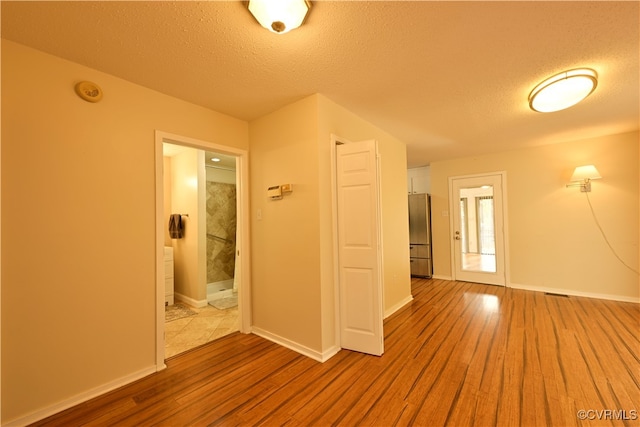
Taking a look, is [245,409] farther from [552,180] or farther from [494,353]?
[552,180]

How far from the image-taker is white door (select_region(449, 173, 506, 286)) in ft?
15.7

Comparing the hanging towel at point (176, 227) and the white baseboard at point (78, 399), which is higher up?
the hanging towel at point (176, 227)

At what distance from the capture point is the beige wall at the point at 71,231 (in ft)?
5.41

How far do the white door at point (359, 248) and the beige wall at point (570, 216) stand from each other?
12.2ft

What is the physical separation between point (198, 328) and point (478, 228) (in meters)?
5.17

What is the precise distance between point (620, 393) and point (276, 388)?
8.19ft

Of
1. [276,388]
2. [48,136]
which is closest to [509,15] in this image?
[276,388]

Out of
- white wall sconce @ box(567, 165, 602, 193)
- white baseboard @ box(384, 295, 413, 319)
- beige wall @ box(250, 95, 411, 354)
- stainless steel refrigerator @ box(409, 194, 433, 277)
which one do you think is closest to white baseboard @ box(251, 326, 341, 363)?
beige wall @ box(250, 95, 411, 354)

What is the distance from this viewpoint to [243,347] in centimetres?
262

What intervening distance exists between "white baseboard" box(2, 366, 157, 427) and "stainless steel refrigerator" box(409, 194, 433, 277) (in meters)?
4.94

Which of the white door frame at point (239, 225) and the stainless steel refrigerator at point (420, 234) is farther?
the stainless steel refrigerator at point (420, 234)

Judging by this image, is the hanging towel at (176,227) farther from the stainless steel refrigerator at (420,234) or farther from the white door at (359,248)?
the stainless steel refrigerator at (420,234)

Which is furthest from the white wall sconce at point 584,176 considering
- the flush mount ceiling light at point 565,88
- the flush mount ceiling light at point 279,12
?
the flush mount ceiling light at point 279,12

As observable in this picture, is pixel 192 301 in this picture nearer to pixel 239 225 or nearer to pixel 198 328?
pixel 198 328
